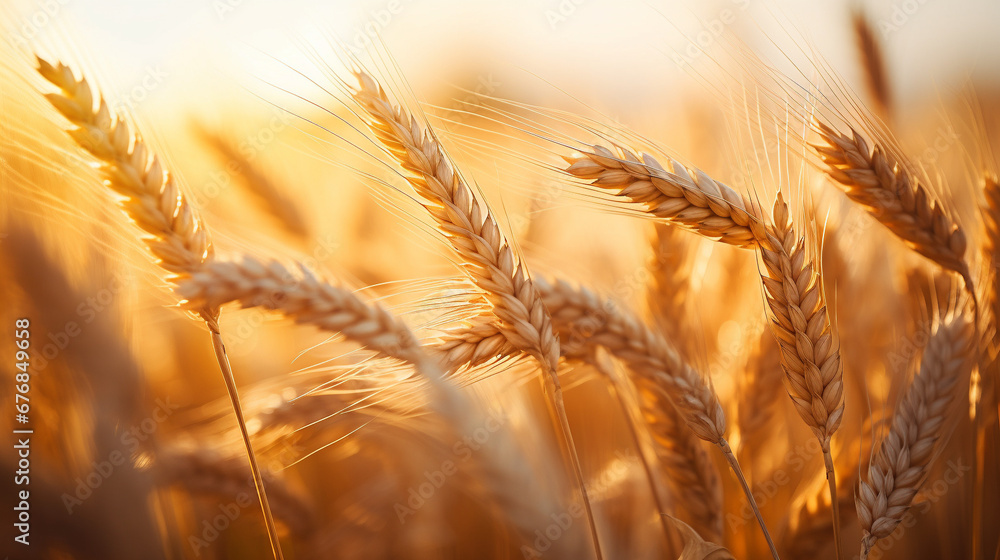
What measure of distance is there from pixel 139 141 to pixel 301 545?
0.69 metres

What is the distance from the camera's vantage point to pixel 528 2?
40.4 inches

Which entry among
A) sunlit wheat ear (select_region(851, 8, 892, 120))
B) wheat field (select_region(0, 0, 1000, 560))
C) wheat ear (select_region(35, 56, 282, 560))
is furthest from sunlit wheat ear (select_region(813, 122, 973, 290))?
wheat ear (select_region(35, 56, 282, 560))

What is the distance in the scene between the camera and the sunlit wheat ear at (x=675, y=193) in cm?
54

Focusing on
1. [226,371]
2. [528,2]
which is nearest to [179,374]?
[226,371]

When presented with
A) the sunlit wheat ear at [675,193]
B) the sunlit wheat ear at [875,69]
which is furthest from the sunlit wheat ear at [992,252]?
the sunlit wheat ear at [675,193]

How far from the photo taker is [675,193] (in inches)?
21.9

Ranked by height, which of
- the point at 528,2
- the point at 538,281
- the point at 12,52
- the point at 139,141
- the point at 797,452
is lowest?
the point at 797,452

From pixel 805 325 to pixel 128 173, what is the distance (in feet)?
2.59

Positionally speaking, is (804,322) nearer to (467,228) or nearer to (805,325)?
(805,325)

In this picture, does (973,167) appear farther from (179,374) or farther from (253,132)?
(179,374)

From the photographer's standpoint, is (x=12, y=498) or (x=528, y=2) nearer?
(x=12, y=498)

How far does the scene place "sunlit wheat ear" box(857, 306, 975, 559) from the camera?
1.88 ft

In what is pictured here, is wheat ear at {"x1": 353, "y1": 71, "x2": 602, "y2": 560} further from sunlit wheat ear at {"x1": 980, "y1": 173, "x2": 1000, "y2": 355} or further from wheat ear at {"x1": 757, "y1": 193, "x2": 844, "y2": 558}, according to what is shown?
sunlit wheat ear at {"x1": 980, "y1": 173, "x2": 1000, "y2": 355}

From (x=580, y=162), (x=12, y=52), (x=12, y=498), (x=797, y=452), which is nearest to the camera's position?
(x=580, y=162)
